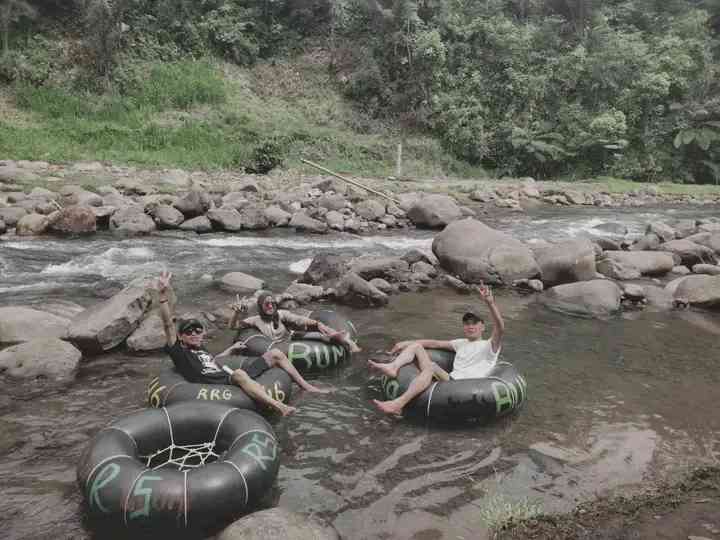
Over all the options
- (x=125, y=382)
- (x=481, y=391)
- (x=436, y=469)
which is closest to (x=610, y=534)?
(x=436, y=469)

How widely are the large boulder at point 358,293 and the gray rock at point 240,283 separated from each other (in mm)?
1525

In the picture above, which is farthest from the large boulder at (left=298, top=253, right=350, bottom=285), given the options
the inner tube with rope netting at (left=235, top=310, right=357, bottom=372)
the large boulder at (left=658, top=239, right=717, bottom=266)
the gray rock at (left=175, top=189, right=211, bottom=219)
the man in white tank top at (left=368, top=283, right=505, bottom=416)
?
the large boulder at (left=658, top=239, right=717, bottom=266)

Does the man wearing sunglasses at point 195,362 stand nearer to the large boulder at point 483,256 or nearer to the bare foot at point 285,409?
the bare foot at point 285,409

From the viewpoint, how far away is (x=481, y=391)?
5734 millimetres

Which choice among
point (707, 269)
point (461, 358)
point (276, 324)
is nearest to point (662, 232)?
point (707, 269)

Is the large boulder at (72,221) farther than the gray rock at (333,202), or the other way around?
the gray rock at (333,202)

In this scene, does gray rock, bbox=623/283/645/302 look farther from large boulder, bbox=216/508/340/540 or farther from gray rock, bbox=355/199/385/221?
large boulder, bbox=216/508/340/540

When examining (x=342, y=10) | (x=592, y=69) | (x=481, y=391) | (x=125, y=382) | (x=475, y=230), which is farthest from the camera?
(x=342, y=10)

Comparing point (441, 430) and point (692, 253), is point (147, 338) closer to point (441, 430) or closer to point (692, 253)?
point (441, 430)

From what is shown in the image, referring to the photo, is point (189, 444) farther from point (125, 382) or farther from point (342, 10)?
point (342, 10)

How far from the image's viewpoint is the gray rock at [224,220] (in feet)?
49.3

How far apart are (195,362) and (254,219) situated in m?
10.2

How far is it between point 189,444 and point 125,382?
7.02 ft

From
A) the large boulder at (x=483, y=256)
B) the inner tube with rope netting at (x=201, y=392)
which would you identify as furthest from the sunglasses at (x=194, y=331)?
the large boulder at (x=483, y=256)
